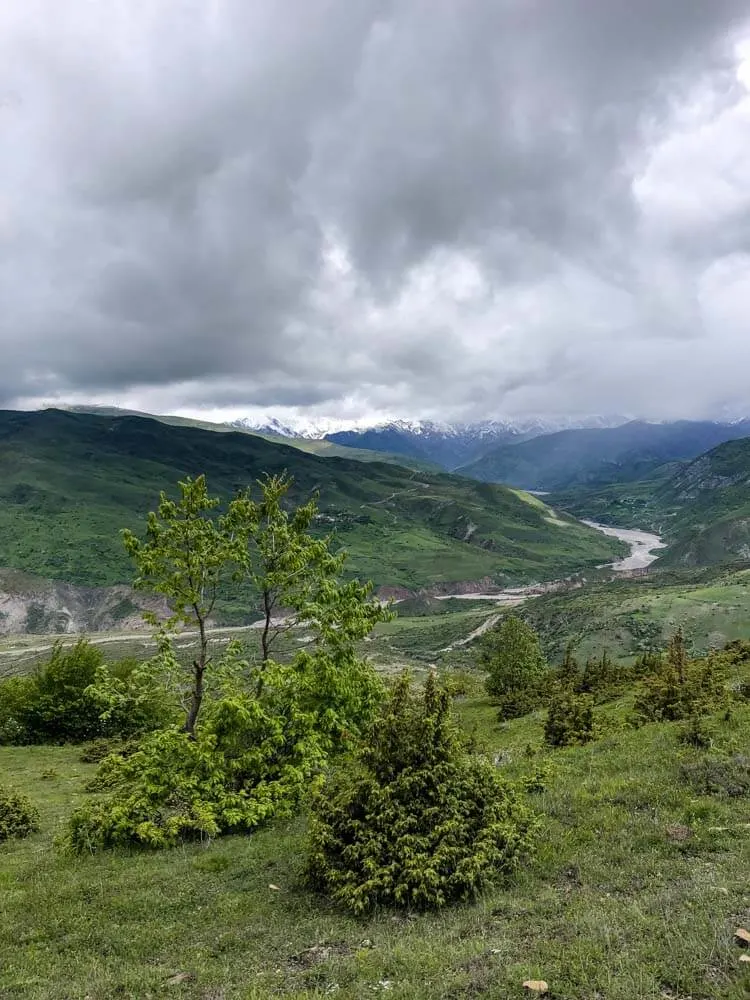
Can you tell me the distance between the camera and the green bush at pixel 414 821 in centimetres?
1238

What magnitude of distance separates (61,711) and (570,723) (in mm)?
44106

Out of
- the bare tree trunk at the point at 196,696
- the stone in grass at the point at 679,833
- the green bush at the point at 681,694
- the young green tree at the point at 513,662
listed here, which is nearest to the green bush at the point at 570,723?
the green bush at the point at 681,694

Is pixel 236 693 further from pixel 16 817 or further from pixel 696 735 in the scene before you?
pixel 696 735

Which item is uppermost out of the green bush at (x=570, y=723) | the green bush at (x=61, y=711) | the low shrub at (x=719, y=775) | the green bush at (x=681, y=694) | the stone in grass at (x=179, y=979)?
the low shrub at (x=719, y=775)

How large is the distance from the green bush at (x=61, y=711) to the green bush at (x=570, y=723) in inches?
1378

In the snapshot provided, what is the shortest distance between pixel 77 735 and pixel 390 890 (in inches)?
1880

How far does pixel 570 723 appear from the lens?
25812 mm

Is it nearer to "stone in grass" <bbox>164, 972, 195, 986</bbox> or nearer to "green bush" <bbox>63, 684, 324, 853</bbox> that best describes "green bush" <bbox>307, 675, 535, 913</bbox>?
"stone in grass" <bbox>164, 972, 195, 986</bbox>

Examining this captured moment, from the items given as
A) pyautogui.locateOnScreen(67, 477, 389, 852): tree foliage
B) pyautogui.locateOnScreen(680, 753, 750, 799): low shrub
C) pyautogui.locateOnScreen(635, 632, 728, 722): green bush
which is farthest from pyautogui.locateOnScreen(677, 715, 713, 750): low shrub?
pyautogui.locateOnScreen(67, 477, 389, 852): tree foliage

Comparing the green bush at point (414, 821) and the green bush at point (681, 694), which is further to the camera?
the green bush at point (681, 694)

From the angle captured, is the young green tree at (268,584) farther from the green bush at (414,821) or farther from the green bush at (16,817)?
the green bush at (414,821)

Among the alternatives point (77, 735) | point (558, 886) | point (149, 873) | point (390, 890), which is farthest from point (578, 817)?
point (77, 735)

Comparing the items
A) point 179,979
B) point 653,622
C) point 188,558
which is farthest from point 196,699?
point 653,622

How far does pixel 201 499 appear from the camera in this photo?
2327 centimetres
